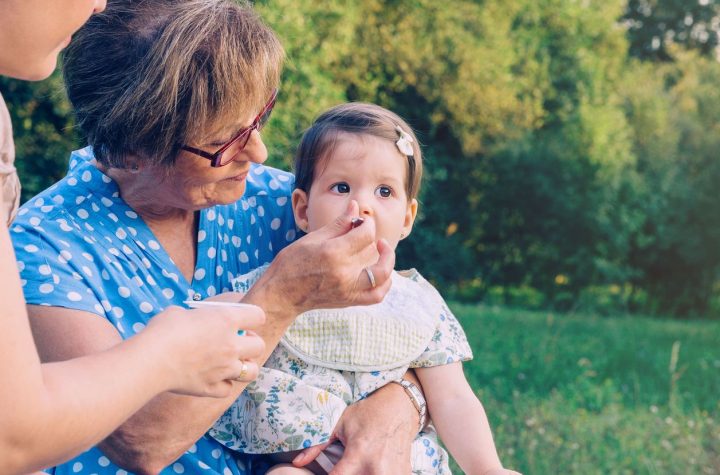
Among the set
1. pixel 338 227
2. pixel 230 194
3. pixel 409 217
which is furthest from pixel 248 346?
pixel 409 217

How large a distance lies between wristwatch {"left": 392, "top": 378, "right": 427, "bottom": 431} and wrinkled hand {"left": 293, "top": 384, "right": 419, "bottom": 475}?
0.06 ft

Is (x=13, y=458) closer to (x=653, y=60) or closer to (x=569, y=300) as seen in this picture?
(x=569, y=300)

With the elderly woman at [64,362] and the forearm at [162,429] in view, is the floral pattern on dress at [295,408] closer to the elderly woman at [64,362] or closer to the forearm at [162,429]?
the forearm at [162,429]

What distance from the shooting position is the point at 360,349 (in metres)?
2.43

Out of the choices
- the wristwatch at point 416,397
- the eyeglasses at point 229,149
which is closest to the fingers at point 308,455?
the wristwatch at point 416,397

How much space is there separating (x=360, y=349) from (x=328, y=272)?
55cm

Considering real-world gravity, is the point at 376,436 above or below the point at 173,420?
below

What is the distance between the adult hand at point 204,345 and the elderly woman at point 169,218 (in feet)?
1.31

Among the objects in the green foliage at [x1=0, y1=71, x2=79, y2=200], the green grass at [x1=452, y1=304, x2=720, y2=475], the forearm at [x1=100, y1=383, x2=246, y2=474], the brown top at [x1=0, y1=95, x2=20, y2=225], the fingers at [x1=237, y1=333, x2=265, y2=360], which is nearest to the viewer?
the brown top at [x1=0, y1=95, x2=20, y2=225]

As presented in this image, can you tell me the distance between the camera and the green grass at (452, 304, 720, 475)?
4941 mm

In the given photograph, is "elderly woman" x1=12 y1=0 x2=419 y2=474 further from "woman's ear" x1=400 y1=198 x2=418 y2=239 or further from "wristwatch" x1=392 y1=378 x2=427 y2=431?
"woman's ear" x1=400 y1=198 x2=418 y2=239

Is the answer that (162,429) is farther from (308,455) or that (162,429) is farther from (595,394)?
(595,394)

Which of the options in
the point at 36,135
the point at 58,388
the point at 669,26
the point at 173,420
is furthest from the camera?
the point at 669,26

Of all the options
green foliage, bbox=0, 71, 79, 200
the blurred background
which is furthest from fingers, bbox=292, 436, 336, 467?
the blurred background
